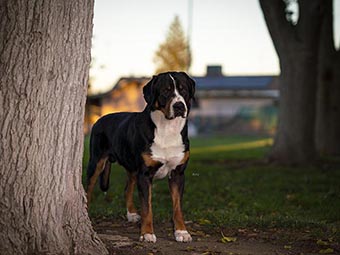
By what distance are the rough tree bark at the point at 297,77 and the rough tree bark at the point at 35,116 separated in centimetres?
1123

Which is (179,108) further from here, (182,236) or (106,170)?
(106,170)

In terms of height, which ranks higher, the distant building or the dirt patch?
the dirt patch

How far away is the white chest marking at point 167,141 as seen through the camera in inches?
257

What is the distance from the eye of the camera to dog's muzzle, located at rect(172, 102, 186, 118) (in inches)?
245

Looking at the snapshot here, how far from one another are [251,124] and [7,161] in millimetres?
48572

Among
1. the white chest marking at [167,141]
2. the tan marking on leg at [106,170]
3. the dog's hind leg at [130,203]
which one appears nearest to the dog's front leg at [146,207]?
the white chest marking at [167,141]

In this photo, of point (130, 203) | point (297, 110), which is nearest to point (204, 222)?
point (130, 203)

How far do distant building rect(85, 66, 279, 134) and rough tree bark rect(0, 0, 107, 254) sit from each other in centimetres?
4418

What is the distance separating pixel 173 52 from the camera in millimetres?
66375

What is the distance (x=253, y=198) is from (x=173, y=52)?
187 feet

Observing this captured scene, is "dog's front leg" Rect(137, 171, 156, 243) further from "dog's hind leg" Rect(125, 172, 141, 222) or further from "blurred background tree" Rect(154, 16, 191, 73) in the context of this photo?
"blurred background tree" Rect(154, 16, 191, 73)

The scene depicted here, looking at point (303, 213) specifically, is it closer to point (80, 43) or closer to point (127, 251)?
point (127, 251)

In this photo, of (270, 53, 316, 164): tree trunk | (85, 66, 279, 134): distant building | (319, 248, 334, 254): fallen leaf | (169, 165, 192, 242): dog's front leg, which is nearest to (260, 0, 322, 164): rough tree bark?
(270, 53, 316, 164): tree trunk

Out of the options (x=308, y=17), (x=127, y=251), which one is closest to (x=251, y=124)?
(x=308, y=17)
